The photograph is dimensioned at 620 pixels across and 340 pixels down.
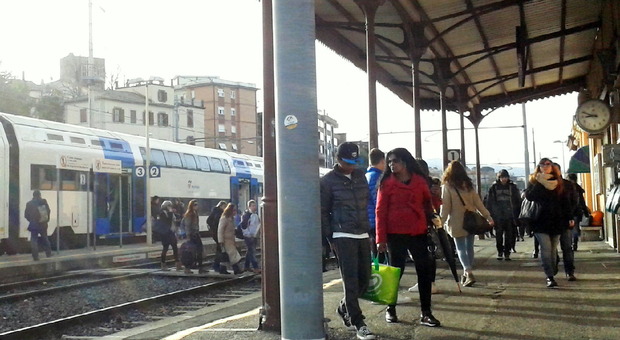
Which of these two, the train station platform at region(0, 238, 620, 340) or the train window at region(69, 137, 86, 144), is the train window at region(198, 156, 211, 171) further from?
the train station platform at region(0, 238, 620, 340)

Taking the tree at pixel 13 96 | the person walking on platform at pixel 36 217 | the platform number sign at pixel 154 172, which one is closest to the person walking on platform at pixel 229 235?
the person walking on platform at pixel 36 217

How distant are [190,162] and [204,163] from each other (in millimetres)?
982

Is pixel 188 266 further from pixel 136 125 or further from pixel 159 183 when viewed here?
pixel 136 125

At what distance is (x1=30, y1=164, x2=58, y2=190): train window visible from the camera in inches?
843

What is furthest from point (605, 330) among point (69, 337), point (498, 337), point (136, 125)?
point (136, 125)

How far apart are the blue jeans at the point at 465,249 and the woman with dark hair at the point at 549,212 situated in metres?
0.87

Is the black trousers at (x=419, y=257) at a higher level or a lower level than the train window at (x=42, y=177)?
lower

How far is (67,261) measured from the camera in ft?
64.7

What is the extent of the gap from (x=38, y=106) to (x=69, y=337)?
200ft

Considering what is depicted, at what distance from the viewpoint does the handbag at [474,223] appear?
9.42 meters

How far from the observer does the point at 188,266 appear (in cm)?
1647

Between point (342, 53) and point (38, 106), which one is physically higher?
point (38, 106)

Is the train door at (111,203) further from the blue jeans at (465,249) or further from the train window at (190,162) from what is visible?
the blue jeans at (465,249)

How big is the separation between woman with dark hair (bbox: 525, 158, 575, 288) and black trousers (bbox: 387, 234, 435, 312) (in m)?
3.07
